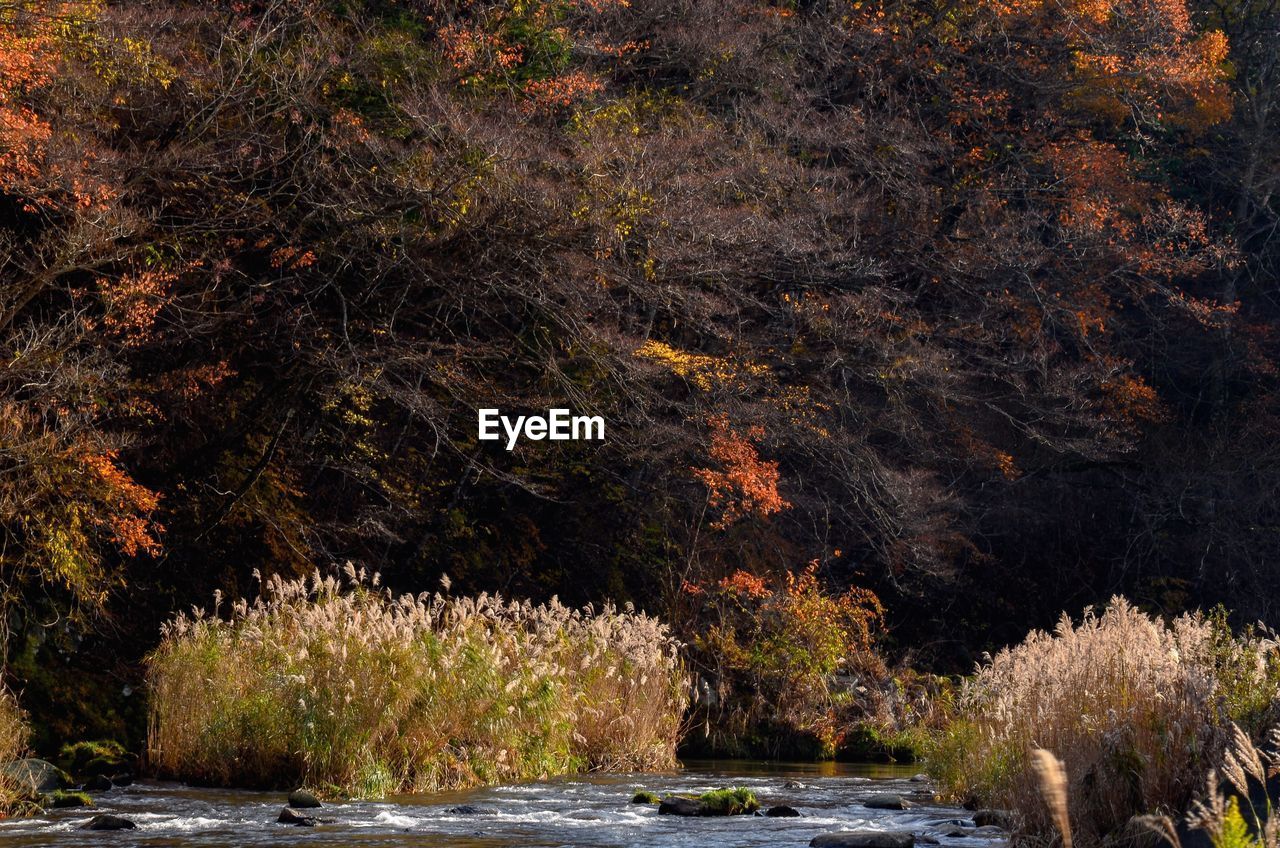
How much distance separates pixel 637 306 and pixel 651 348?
195cm

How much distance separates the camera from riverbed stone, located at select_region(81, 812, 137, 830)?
985cm

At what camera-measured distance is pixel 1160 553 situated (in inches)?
1017

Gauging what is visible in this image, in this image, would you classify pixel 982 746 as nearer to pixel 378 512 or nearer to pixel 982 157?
pixel 378 512

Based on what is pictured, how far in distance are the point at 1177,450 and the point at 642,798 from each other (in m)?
16.9

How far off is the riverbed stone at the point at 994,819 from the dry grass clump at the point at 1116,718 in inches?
3.1

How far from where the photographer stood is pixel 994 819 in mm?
10070

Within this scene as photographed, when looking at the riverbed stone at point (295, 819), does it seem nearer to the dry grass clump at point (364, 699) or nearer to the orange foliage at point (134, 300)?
the dry grass clump at point (364, 699)

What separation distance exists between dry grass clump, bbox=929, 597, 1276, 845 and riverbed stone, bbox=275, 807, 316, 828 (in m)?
4.25

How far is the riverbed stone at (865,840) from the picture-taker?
30.2 ft

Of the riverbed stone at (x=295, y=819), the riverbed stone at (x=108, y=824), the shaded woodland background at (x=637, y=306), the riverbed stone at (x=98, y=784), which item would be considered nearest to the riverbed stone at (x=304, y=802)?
the riverbed stone at (x=295, y=819)


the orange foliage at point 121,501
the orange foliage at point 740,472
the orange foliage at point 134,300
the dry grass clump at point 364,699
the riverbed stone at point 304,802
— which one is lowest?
the riverbed stone at point 304,802

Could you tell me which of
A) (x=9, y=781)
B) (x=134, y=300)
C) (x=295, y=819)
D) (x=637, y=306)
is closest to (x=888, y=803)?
(x=295, y=819)

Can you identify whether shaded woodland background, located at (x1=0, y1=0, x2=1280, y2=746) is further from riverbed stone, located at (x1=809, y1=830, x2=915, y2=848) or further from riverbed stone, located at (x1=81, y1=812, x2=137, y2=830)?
riverbed stone, located at (x1=809, y1=830, x2=915, y2=848)

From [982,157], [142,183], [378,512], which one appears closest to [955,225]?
[982,157]
